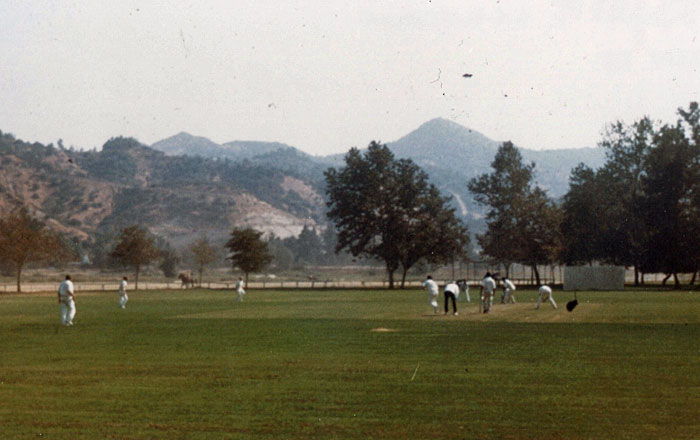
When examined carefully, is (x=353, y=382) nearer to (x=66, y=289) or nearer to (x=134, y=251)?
(x=66, y=289)

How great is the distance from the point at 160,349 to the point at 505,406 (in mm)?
12982

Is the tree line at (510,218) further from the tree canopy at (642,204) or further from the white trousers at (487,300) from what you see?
the white trousers at (487,300)

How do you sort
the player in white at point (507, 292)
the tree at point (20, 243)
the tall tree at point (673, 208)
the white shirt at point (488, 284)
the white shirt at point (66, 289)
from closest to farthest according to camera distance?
the white shirt at point (66, 289) → the white shirt at point (488, 284) → the player in white at point (507, 292) → the tree at point (20, 243) → the tall tree at point (673, 208)

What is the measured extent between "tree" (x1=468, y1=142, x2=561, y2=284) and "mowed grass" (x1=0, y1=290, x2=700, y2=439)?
7640cm

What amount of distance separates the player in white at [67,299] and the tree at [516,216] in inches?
3063

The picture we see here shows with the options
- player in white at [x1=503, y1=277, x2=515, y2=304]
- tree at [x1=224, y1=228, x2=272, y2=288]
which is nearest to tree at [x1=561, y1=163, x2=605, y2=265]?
tree at [x1=224, y1=228, x2=272, y2=288]

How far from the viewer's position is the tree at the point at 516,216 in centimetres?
10988

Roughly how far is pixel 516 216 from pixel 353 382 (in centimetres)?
9887

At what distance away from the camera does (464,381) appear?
17938 mm

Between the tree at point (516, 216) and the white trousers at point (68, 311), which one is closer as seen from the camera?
the white trousers at point (68, 311)

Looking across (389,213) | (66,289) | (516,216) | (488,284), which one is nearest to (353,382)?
(66,289)

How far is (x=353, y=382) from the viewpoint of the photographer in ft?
58.5

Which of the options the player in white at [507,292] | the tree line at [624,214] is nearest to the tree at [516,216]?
the tree line at [624,214]

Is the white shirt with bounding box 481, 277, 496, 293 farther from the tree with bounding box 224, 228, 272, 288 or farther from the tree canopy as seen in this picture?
the tree with bounding box 224, 228, 272, 288
